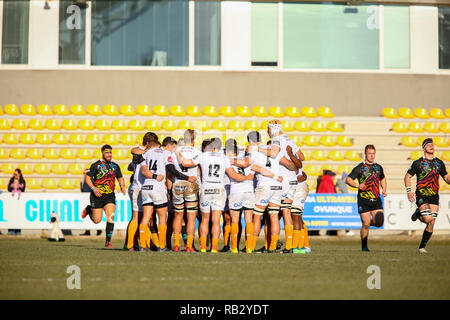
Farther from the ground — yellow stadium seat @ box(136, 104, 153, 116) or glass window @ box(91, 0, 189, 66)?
glass window @ box(91, 0, 189, 66)

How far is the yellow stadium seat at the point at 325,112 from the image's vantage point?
93.9 ft

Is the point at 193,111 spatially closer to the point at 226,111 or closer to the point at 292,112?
the point at 226,111

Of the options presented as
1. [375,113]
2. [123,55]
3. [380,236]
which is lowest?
[380,236]

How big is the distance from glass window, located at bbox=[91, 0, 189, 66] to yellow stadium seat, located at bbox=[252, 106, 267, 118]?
11.5 feet

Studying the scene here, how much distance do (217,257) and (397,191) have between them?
14.7m

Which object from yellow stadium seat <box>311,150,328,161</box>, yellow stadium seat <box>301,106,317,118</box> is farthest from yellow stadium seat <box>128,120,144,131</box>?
yellow stadium seat <box>311,150,328,161</box>

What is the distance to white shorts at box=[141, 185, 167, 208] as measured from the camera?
1470cm

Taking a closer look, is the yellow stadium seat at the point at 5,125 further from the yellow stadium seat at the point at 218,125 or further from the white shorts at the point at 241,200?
the white shorts at the point at 241,200

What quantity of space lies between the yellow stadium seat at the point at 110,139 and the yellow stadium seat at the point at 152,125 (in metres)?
1.16

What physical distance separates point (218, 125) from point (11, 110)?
7611 mm

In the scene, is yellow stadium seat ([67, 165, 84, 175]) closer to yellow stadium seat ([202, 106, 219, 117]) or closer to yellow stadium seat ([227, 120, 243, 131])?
yellow stadium seat ([202, 106, 219, 117])
